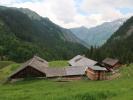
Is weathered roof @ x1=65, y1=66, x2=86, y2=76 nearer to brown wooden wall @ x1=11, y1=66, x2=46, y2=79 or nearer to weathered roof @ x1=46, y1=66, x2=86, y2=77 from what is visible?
weathered roof @ x1=46, y1=66, x2=86, y2=77

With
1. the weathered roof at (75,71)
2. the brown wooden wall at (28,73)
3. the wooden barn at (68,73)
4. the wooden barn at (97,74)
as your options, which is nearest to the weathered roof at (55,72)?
the wooden barn at (68,73)

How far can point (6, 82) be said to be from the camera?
229 ft

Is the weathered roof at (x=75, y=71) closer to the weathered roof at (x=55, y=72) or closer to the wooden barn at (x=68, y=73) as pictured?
the wooden barn at (x=68, y=73)

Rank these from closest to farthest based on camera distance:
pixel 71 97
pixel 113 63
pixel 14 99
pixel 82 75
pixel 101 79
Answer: pixel 71 97, pixel 14 99, pixel 101 79, pixel 82 75, pixel 113 63

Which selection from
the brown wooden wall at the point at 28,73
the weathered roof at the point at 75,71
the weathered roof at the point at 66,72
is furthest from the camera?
the weathered roof at the point at 75,71

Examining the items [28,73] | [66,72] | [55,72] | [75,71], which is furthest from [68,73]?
[28,73]

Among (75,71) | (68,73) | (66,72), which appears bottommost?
(68,73)

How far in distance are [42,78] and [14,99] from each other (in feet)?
102

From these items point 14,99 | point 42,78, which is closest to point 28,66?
point 42,78

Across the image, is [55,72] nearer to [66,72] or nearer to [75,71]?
[66,72]

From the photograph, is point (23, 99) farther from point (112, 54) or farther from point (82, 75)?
point (112, 54)

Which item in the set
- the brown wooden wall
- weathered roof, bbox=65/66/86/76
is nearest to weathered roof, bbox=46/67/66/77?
weathered roof, bbox=65/66/86/76

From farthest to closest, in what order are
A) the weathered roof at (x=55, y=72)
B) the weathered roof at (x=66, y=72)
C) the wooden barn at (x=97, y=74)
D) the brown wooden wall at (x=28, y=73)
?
1. the weathered roof at (x=66, y=72)
2. the weathered roof at (x=55, y=72)
3. the brown wooden wall at (x=28, y=73)
4. the wooden barn at (x=97, y=74)

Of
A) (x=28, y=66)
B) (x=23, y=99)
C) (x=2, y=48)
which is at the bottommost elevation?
(x=23, y=99)
